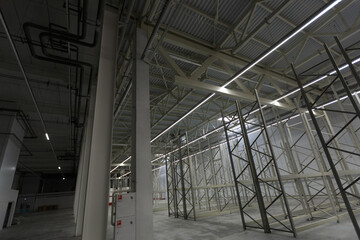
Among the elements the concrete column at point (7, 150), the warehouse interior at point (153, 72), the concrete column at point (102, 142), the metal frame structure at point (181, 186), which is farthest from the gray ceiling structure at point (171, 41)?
the metal frame structure at point (181, 186)

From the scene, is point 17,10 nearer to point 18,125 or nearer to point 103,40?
point 103,40

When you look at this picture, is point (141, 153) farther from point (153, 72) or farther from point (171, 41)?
point (153, 72)

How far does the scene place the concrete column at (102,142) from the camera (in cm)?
425

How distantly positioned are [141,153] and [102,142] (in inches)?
44.5

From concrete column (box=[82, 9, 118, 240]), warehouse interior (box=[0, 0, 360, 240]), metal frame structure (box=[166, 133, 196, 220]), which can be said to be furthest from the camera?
metal frame structure (box=[166, 133, 196, 220])

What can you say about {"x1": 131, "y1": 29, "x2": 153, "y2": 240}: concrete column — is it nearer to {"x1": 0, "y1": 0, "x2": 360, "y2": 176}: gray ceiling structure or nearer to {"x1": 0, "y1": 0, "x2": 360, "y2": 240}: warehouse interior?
{"x1": 0, "y1": 0, "x2": 360, "y2": 240}: warehouse interior

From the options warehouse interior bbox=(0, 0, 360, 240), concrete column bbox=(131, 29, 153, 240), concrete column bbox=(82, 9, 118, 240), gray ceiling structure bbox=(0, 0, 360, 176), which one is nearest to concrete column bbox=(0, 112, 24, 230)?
warehouse interior bbox=(0, 0, 360, 240)

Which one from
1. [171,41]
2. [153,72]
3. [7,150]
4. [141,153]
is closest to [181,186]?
[153,72]

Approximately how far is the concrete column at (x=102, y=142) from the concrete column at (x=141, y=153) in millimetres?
721

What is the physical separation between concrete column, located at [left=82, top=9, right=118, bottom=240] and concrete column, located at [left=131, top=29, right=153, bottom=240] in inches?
28.4

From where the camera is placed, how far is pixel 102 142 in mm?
4906

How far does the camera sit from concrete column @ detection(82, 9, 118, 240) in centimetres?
425

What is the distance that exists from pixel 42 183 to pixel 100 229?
4403 centimetres

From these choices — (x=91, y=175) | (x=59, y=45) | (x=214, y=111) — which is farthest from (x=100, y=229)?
(x=214, y=111)
